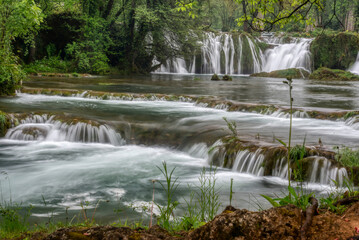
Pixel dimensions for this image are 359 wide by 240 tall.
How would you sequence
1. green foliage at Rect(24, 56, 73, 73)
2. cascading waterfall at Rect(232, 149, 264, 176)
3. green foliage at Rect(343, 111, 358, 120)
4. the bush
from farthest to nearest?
green foliage at Rect(24, 56, 73, 73) < the bush < green foliage at Rect(343, 111, 358, 120) < cascading waterfall at Rect(232, 149, 264, 176)

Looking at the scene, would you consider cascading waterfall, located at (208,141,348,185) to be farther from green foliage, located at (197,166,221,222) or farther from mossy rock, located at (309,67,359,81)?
mossy rock, located at (309,67,359,81)

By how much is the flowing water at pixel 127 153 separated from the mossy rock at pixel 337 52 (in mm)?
23850

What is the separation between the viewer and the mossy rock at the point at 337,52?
3519 cm

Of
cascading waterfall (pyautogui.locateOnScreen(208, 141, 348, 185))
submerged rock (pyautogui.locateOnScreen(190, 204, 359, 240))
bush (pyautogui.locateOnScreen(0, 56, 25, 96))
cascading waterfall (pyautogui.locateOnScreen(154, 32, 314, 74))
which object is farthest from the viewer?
cascading waterfall (pyautogui.locateOnScreen(154, 32, 314, 74))

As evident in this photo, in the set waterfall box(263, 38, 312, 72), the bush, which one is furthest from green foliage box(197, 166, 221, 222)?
waterfall box(263, 38, 312, 72)

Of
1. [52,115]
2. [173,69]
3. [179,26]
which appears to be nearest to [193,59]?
[173,69]

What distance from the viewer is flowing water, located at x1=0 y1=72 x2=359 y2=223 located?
217 inches

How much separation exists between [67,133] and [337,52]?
3319 centimetres

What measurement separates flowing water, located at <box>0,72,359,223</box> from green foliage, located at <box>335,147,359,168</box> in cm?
16

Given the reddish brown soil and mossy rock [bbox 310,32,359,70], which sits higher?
mossy rock [bbox 310,32,359,70]

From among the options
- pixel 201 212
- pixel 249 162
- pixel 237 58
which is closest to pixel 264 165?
pixel 249 162

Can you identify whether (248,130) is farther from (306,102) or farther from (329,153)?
(306,102)

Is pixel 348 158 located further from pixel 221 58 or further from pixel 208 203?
pixel 221 58

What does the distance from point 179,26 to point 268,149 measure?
2339 cm
